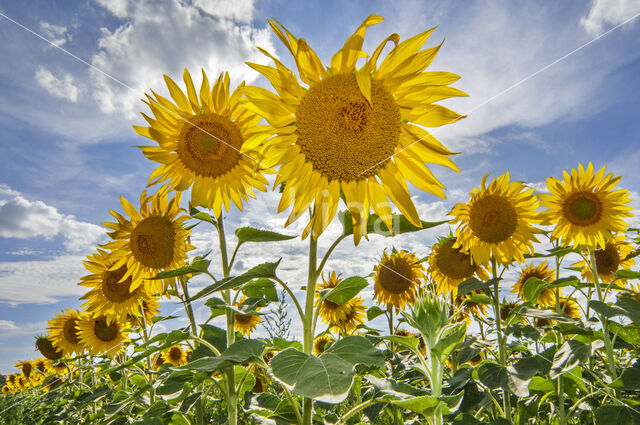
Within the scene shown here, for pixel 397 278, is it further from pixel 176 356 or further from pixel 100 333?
pixel 100 333

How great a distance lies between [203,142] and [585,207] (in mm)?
3176

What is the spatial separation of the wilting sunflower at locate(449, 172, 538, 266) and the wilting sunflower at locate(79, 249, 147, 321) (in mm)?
2662

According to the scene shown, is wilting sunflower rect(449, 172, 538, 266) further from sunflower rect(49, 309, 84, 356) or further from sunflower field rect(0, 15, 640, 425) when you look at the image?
sunflower rect(49, 309, 84, 356)

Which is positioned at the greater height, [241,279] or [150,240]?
[150,240]

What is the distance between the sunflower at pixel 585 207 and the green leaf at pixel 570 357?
166cm

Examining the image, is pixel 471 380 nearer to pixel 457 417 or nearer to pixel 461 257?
pixel 457 417

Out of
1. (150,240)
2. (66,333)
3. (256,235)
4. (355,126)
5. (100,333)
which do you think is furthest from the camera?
(66,333)

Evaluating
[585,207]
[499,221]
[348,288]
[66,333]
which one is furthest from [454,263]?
[66,333]

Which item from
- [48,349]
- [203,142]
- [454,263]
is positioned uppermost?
[203,142]

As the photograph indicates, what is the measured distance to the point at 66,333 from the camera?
511 centimetres

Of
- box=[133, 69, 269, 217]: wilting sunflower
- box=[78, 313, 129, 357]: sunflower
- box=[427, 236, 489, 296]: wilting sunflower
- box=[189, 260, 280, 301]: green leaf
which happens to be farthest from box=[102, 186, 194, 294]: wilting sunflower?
box=[427, 236, 489, 296]: wilting sunflower

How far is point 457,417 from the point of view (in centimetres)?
188

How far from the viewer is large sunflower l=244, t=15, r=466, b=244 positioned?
1.40 metres

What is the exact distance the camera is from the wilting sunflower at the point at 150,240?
9.00 feet
